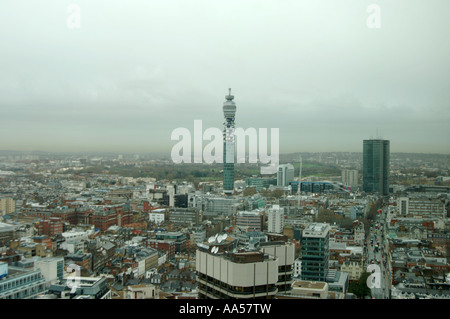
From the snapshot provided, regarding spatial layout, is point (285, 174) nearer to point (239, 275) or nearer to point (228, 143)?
point (228, 143)

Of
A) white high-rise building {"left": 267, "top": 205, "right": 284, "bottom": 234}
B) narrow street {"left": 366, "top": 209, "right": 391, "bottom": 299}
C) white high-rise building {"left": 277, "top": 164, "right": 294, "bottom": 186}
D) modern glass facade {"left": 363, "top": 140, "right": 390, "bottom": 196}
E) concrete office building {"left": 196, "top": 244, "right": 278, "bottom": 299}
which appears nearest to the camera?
concrete office building {"left": 196, "top": 244, "right": 278, "bottom": 299}

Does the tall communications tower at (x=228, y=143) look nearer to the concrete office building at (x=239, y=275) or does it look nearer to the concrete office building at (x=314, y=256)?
the concrete office building at (x=314, y=256)

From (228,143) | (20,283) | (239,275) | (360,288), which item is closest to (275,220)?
(228,143)

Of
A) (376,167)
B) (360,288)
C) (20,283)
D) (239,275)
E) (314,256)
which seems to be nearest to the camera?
(239,275)

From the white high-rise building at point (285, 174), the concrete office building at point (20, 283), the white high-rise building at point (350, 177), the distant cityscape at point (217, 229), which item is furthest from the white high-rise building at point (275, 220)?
the concrete office building at point (20, 283)

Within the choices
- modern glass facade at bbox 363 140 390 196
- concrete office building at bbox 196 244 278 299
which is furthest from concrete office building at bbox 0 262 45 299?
modern glass facade at bbox 363 140 390 196

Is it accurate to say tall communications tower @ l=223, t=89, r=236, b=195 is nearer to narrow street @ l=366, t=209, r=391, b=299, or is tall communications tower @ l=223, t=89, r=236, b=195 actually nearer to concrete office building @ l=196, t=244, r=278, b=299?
narrow street @ l=366, t=209, r=391, b=299
